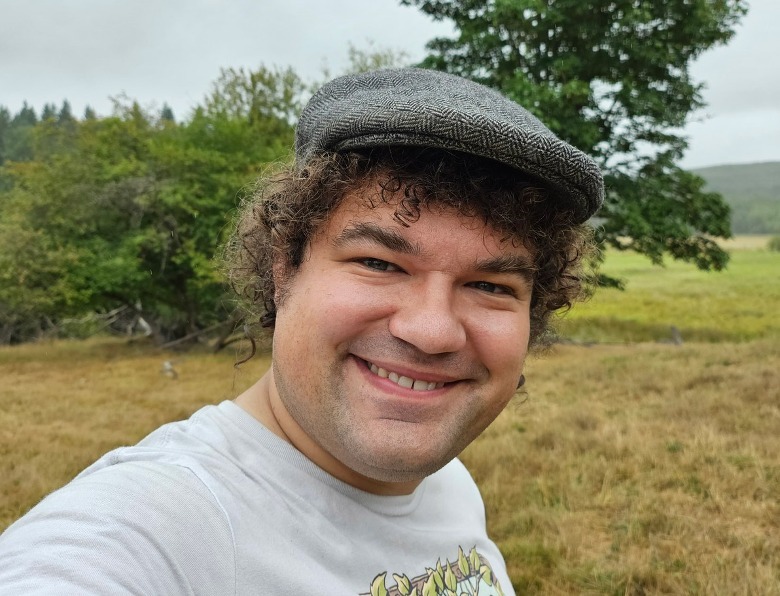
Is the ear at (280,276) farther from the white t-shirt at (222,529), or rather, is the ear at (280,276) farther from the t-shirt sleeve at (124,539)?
the t-shirt sleeve at (124,539)

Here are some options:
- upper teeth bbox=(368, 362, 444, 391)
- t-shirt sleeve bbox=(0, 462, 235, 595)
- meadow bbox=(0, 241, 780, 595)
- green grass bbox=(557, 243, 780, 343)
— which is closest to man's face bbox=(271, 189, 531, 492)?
upper teeth bbox=(368, 362, 444, 391)

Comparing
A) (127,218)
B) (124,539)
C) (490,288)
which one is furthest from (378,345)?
(127,218)

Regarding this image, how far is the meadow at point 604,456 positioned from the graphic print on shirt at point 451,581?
2.86 ft

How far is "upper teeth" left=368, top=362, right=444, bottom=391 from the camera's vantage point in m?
1.11

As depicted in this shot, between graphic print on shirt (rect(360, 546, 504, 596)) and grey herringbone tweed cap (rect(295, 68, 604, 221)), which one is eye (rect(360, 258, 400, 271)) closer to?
grey herringbone tweed cap (rect(295, 68, 604, 221))

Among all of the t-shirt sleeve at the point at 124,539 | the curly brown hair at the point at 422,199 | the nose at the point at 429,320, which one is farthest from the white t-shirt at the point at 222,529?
the curly brown hair at the point at 422,199

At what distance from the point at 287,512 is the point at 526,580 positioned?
2.72m

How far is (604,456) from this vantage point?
4.77m

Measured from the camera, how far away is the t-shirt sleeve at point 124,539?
768mm

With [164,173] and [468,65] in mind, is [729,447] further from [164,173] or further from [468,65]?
[164,173]

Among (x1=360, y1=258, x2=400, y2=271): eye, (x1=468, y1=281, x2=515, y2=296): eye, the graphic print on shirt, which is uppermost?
(x1=360, y1=258, x2=400, y2=271): eye

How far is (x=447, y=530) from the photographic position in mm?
1351

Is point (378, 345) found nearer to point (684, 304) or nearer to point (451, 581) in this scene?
point (451, 581)

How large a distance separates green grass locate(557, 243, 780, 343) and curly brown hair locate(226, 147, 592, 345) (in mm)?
14117
